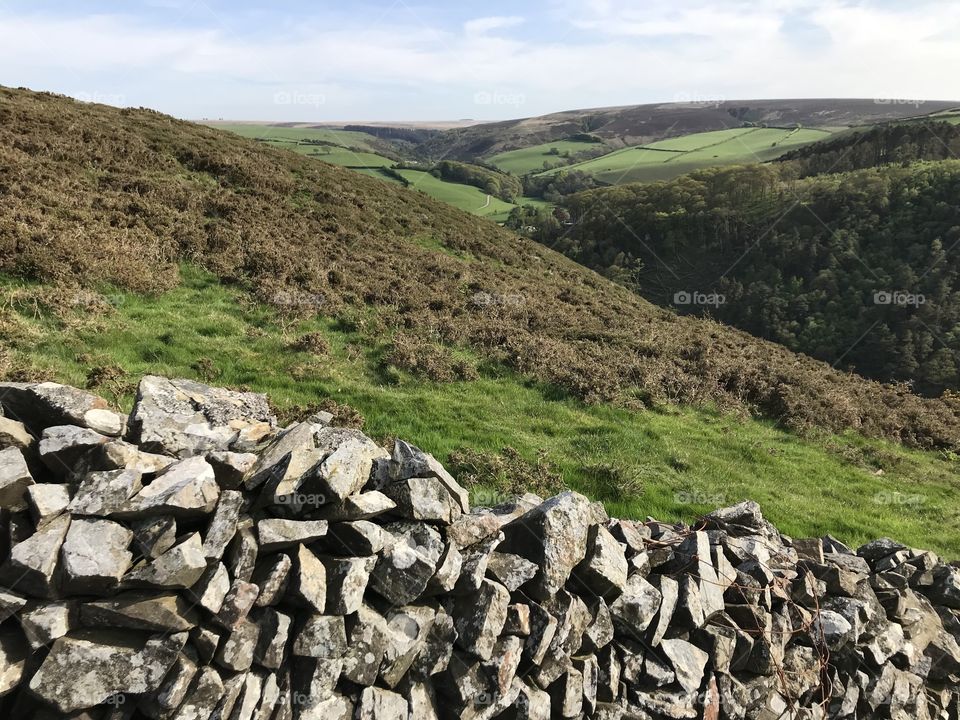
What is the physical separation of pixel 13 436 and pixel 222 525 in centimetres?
197

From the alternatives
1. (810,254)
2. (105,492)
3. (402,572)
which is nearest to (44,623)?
(105,492)

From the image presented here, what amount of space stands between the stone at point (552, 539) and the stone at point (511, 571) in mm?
132

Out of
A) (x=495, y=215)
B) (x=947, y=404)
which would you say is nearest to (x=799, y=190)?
(x=495, y=215)

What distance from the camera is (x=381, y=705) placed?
4.46 m

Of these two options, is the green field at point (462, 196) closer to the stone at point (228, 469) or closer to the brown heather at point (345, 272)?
the brown heather at point (345, 272)

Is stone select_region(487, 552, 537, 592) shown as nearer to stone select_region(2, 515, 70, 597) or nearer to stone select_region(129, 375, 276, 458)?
stone select_region(129, 375, 276, 458)

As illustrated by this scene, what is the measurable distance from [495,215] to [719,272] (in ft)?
156

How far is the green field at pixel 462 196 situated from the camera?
3772 inches

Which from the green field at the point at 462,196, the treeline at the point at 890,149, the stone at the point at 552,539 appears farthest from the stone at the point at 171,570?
the treeline at the point at 890,149

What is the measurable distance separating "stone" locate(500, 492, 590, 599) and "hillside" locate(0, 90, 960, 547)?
13.1ft

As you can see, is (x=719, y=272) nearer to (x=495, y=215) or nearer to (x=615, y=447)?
(x=495, y=215)

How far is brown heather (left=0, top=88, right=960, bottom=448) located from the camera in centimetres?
1482

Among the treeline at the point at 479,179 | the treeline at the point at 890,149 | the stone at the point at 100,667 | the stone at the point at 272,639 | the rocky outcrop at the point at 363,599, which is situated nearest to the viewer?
the stone at the point at 100,667

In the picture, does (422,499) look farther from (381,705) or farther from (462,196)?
(462,196)
